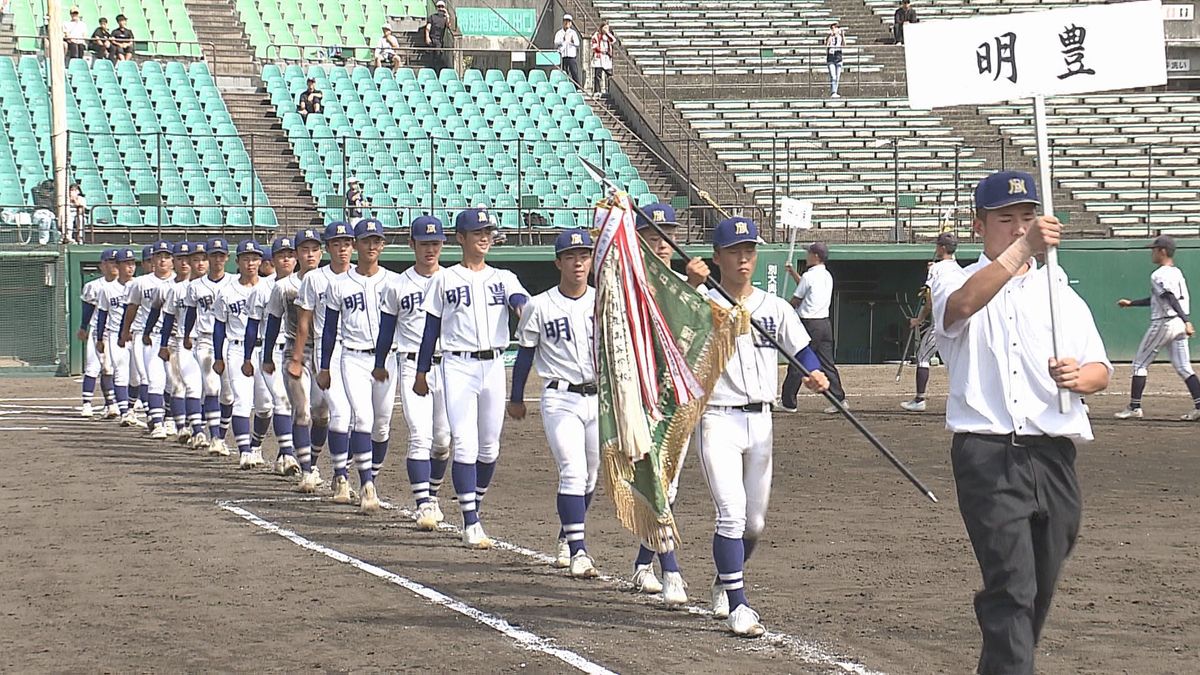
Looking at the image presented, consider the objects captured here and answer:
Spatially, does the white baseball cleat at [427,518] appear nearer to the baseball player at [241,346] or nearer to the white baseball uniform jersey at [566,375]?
the white baseball uniform jersey at [566,375]

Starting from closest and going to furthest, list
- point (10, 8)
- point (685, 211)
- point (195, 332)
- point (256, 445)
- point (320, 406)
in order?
point (320, 406), point (256, 445), point (195, 332), point (685, 211), point (10, 8)

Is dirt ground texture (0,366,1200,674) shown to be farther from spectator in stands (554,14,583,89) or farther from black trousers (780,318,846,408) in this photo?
spectator in stands (554,14,583,89)

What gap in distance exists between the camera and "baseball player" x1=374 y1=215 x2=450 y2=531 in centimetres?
1152

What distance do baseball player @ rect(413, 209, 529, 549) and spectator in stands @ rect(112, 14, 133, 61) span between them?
965 inches

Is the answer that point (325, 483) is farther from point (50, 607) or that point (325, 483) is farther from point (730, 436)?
point (730, 436)

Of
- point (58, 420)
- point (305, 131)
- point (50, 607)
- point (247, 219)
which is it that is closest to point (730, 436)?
point (50, 607)

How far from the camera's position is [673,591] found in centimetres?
865

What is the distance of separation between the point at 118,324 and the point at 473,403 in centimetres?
1159

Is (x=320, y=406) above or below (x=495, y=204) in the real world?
below

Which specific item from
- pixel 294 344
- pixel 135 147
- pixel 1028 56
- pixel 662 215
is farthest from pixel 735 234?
pixel 135 147

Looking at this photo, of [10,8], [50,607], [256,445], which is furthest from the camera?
[10,8]

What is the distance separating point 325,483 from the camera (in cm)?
1437

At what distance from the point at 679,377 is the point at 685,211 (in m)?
22.1

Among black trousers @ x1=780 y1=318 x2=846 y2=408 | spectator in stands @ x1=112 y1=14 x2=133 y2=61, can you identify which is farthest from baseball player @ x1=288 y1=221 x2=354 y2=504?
spectator in stands @ x1=112 y1=14 x2=133 y2=61
